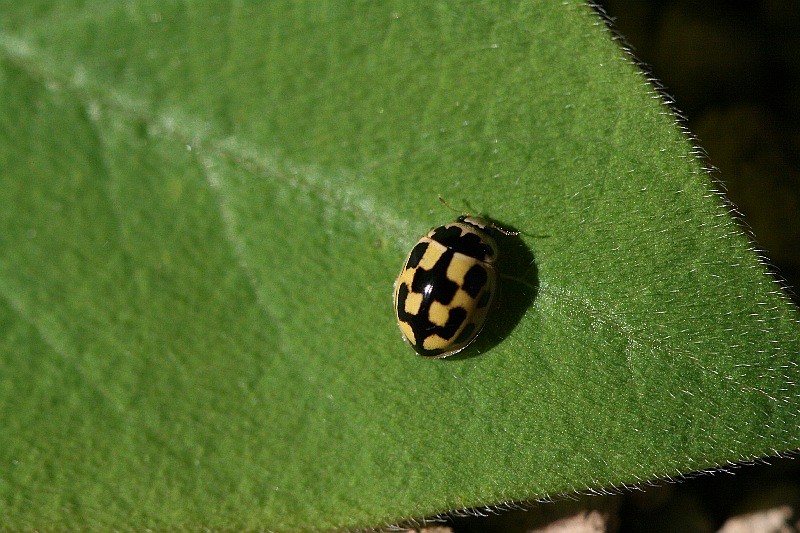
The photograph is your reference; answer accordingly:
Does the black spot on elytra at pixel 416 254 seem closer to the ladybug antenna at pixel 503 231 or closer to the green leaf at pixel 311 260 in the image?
the green leaf at pixel 311 260

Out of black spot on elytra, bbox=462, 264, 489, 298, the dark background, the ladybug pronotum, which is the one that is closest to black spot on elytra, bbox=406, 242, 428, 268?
the ladybug pronotum

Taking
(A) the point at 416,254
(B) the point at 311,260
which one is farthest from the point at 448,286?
(B) the point at 311,260

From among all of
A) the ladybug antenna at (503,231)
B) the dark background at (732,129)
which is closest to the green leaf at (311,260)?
the ladybug antenna at (503,231)

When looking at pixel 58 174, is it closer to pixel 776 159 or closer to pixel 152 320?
Result: pixel 152 320

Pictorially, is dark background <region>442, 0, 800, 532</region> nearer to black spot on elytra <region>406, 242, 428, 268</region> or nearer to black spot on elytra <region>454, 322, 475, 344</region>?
black spot on elytra <region>454, 322, 475, 344</region>

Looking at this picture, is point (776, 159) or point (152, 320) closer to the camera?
point (152, 320)

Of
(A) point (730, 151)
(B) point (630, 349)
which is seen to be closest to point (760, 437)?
(B) point (630, 349)
